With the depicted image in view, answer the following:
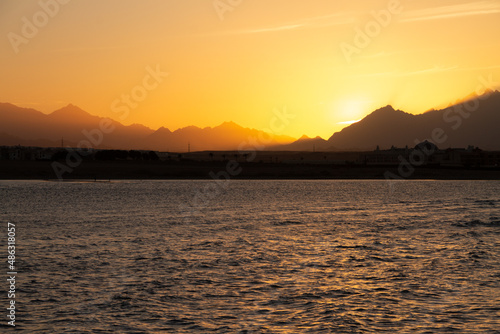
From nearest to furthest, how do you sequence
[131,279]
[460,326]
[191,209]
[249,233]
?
[460,326] < [131,279] < [249,233] < [191,209]

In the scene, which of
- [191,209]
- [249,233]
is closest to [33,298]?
[249,233]

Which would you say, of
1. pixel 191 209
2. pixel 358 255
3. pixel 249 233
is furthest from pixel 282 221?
pixel 358 255

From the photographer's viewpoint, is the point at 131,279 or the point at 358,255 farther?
the point at 358,255

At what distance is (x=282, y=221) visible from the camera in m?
55.8

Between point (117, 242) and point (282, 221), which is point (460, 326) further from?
point (282, 221)

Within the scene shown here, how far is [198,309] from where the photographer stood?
69.1 ft

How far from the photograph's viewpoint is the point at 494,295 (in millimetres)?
23609

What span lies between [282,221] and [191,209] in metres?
17.7

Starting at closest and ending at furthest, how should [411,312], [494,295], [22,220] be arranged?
[411,312], [494,295], [22,220]

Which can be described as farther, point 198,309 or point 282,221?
point 282,221

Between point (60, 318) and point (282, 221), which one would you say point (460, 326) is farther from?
point (282, 221)

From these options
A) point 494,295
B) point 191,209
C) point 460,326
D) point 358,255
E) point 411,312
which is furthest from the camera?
point 191,209

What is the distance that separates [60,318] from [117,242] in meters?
19.2


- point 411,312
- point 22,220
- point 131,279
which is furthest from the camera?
point 22,220
